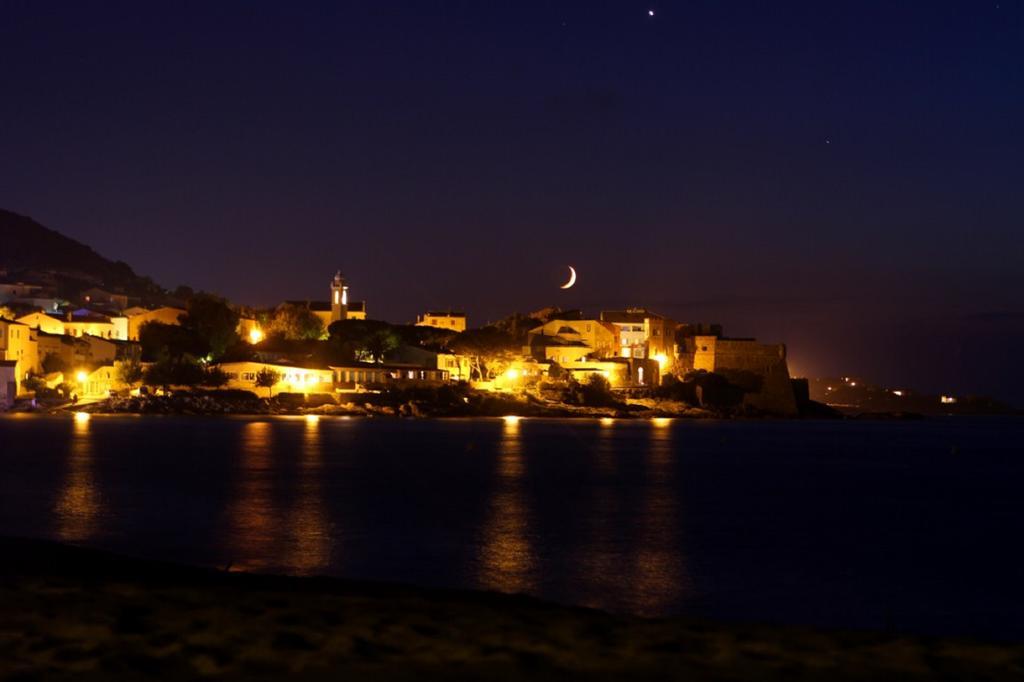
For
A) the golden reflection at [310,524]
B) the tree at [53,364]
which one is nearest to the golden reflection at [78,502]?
the golden reflection at [310,524]

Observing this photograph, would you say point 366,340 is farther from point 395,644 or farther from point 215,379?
point 395,644

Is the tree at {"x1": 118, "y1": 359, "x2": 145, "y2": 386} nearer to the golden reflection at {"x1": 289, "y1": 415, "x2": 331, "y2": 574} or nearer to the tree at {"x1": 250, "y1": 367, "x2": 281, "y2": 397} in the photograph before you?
the tree at {"x1": 250, "y1": 367, "x2": 281, "y2": 397}

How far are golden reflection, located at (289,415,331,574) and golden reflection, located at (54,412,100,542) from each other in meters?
3.49

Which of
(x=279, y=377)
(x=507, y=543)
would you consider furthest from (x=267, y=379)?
(x=507, y=543)

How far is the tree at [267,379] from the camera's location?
6581 centimetres

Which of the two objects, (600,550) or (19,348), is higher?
(19,348)

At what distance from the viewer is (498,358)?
75188 millimetres

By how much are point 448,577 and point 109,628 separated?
679 centimetres

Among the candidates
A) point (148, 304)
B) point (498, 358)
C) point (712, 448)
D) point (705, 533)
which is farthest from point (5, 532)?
point (148, 304)

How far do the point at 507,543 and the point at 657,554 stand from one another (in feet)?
8.35

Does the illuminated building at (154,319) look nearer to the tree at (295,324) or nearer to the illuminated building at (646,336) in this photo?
the tree at (295,324)

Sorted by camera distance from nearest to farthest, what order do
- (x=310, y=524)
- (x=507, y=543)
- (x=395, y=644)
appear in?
1. (x=395, y=644)
2. (x=507, y=543)
3. (x=310, y=524)

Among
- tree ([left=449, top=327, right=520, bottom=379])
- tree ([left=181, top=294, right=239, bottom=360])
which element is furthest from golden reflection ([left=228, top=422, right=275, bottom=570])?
tree ([left=449, top=327, right=520, bottom=379])

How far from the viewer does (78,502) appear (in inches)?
894
